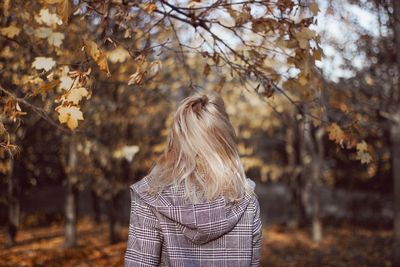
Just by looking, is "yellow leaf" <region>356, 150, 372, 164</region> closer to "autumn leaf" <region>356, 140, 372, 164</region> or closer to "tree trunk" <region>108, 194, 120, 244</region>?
"autumn leaf" <region>356, 140, 372, 164</region>

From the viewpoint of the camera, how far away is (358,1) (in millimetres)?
5359

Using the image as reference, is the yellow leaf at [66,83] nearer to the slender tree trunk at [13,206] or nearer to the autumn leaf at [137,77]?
the autumn leaf at [137,77]

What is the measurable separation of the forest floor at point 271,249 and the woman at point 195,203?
6.16 meters

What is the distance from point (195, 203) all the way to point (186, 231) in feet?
0.45

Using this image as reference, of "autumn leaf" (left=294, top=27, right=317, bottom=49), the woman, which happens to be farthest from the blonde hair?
"autumn leaf" (left=294, top=27, right=317, bottom=49)

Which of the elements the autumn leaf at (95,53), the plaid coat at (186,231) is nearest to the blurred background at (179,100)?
the autumn leaf at (95,53)

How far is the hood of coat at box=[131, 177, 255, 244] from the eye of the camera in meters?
2.23

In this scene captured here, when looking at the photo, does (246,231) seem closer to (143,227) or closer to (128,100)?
(143,227)

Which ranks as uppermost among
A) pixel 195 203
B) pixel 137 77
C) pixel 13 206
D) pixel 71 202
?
pixel 137 77

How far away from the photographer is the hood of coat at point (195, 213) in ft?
7.32

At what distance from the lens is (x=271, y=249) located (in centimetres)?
1109

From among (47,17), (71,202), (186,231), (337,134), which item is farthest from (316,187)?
(186,231)

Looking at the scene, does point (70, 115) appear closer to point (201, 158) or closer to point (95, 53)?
point (95, 53)

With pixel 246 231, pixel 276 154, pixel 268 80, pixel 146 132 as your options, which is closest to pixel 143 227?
pixel 246 231
